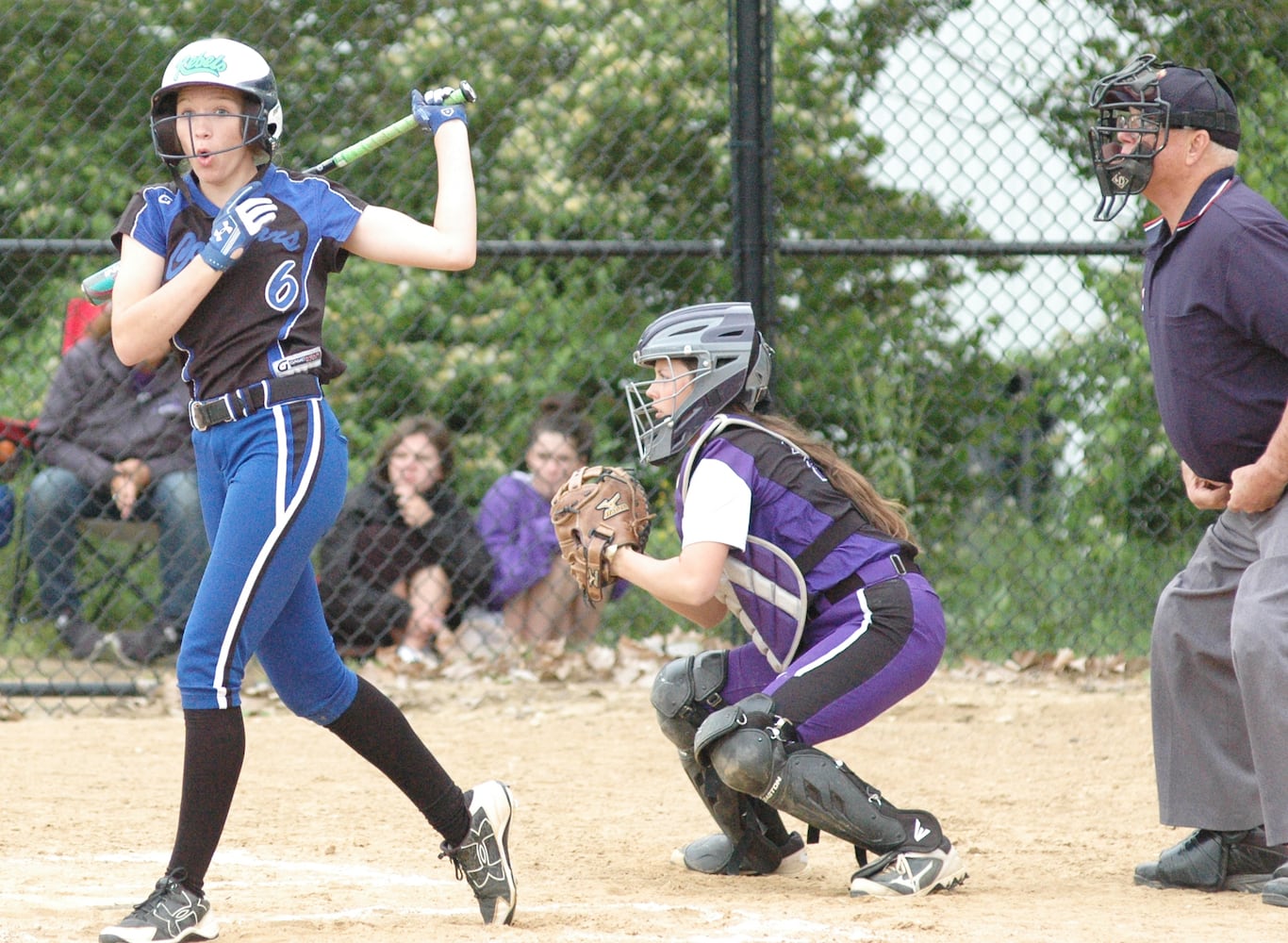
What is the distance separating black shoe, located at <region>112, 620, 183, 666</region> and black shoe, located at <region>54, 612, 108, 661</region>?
13 cm

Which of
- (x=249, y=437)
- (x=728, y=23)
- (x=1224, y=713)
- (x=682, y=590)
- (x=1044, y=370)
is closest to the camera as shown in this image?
(x=249, y=437)

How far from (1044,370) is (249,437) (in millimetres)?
4252

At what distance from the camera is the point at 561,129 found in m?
6.50

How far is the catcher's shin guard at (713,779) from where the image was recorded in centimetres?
350

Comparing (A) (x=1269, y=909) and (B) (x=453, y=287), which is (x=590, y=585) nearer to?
(A) (x=1269, y=909)

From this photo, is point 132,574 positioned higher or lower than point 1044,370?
Answer: lower

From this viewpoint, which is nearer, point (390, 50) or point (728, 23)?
point (728, 23)

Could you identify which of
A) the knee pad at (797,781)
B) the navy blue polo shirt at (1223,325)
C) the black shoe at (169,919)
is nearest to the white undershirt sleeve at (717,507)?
the knee pad at (797,781)

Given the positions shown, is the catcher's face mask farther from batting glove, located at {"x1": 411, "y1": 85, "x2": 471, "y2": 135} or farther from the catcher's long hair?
batting glove, located at {"x1": 411, "y1": 85, "x2": 471, "y2": 135}

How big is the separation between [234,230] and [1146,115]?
196 cm

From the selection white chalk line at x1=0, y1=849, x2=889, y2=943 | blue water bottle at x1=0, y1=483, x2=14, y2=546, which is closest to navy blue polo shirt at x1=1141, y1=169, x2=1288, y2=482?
white chalk line at x1=0, y1=849, x2=889, y2=943

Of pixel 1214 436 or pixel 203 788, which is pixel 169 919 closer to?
pixel 203 788

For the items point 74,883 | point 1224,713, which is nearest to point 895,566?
point 1224,713

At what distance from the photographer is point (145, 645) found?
593 cm
